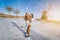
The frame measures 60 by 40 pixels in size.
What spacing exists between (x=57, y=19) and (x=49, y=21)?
169mm

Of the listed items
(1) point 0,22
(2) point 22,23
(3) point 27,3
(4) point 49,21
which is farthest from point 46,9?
(1) point 0,22

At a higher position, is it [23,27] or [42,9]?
[42,9]

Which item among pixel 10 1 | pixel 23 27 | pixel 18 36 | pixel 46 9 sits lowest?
pixel 18 36

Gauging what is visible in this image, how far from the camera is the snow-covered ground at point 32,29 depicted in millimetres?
2430

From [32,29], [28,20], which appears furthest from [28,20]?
[32,29]

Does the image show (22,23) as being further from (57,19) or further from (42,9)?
(57,19)

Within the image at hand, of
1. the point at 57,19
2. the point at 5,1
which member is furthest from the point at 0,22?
the point at 57,19

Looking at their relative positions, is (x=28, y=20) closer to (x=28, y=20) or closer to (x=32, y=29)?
(x=28, y=20)

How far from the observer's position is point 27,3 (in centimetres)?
254

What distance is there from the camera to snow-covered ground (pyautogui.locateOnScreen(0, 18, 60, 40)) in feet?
7.97

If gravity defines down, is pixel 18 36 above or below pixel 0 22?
below

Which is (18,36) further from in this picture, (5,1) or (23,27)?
(5,1)

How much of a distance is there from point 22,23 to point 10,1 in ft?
1.67

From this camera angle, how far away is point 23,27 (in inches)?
98.0
